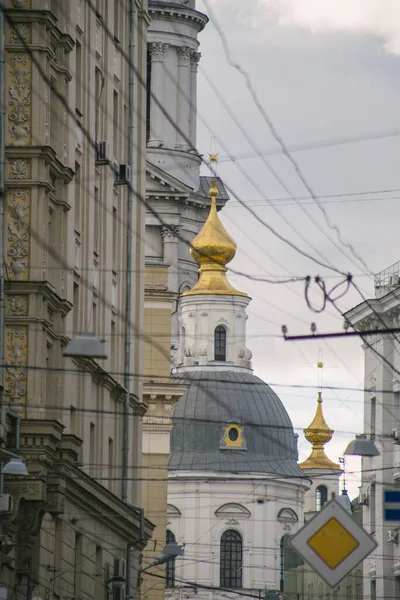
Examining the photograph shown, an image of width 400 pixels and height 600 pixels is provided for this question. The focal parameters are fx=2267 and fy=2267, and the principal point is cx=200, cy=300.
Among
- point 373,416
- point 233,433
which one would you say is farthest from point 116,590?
point 233,433

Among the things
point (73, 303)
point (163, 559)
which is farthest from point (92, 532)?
point (163, 559)

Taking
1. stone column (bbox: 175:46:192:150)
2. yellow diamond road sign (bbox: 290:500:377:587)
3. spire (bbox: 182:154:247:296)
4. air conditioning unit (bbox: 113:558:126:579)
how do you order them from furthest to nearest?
1. spire (bbox: 182:154:247:296)
2. stone column (bbox: 175:46:192:150)
3. air conditioning unit (bbox: 113:558:126:579)
4. yellow diamond road sign (bbox: 290:500:377:587)

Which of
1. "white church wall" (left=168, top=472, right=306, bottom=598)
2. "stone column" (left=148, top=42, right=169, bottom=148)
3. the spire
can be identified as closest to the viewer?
"stone column" (left=148, top=42, right=169, bottom=148)

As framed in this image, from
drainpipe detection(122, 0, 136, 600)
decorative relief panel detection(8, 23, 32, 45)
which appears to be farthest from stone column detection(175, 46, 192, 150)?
decorative relief panel detection(8, 23, 32, 45)

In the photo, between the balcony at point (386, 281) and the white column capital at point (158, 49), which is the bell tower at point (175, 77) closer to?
the white column capital at point (158, 49)

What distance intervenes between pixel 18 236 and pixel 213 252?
304 ft

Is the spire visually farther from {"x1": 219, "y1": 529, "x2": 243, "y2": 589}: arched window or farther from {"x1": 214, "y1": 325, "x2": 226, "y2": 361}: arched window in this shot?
{"x1": 219, "y1": 529, "x2": 243, "y2": 589}: arched window

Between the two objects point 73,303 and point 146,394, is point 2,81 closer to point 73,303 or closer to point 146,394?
point 73,303

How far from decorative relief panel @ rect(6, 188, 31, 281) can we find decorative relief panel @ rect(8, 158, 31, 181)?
271 mm

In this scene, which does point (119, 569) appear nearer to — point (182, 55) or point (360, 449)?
point (360, 449)

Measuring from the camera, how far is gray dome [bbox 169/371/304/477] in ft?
430

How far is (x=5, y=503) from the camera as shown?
34625mm

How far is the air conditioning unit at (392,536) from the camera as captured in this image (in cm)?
6247

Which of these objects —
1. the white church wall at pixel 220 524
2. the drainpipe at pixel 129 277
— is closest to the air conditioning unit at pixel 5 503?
the drainpipe at pixel 129 277
